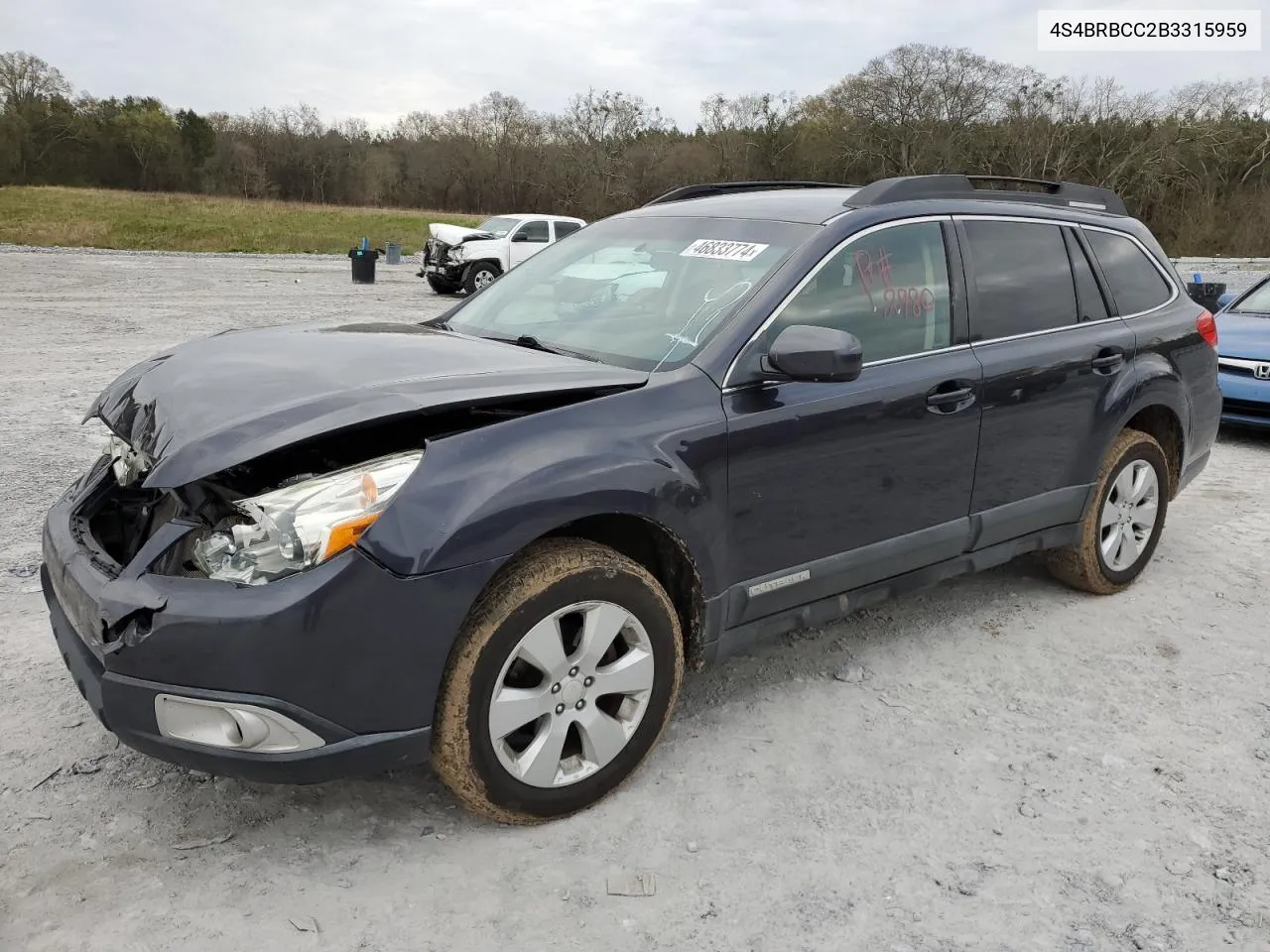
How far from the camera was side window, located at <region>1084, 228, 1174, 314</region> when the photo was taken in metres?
4.34

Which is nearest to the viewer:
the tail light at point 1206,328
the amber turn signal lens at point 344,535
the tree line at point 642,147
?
the amber turn signal lens at point 344,535

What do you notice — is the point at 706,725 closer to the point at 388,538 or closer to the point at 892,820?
the point at 892,820

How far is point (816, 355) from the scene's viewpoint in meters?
2.80

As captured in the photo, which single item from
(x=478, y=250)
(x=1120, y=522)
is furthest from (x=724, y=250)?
(x=478, y=250)

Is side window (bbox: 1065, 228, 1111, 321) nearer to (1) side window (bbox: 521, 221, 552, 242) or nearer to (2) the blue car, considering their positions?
(2) the blue car

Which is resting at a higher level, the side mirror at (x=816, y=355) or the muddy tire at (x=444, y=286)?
the side mirror at (x=816, y=355)

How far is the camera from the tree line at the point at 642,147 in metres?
50.7

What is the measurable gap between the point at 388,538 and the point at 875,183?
2342 mm

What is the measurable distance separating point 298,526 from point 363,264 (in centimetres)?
1975

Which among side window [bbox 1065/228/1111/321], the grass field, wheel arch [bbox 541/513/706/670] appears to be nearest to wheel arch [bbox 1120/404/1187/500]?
side window [bbox 1065/228/1111/321]

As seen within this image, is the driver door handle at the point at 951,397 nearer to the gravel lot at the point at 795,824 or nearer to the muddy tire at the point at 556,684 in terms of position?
the gravel lot at the point at 795,824

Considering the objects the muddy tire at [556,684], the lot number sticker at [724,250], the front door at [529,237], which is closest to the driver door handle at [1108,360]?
the lot number sticker at [724,250]

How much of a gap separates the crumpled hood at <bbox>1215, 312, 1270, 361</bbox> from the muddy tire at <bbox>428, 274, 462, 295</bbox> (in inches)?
579

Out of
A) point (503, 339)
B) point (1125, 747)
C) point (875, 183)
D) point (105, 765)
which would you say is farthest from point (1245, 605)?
point (105, 765)
